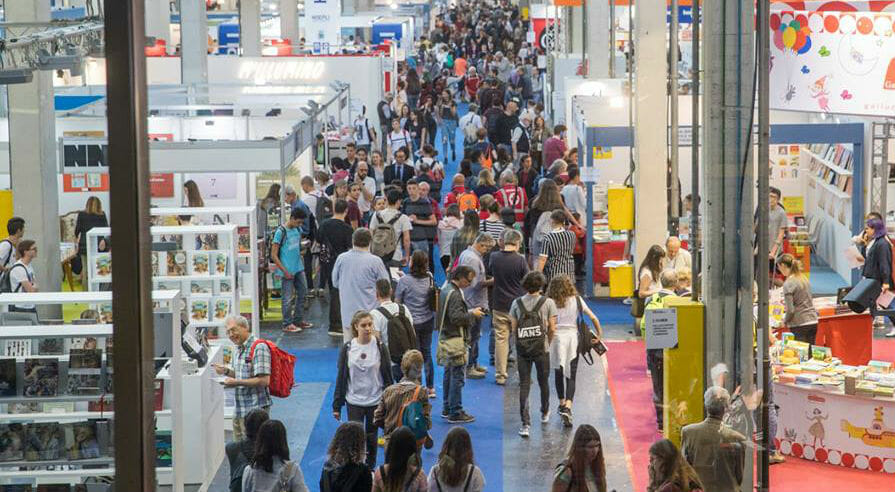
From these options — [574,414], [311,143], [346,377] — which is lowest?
[574,414]

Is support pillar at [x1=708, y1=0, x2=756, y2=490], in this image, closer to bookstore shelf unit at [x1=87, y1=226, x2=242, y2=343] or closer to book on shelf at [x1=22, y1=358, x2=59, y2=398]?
book on shelf at [x1=22, y1=358, x2=59, y2=398]

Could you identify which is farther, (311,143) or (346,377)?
(311,143)

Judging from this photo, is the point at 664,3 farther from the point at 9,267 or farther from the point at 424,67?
the point at 424,67

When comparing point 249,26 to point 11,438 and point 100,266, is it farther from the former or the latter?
point 11,438

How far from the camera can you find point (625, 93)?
1839 centimetres

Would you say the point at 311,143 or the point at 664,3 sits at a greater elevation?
the point at 664,3

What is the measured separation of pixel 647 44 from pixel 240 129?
605 cm

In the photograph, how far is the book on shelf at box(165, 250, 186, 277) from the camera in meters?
10.9

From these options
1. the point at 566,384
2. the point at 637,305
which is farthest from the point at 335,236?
the point at 566,384

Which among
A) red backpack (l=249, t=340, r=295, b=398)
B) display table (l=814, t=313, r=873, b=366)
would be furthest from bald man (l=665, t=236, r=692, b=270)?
red backpack (l=249, t=340, r=295, b=398)

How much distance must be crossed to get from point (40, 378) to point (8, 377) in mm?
163

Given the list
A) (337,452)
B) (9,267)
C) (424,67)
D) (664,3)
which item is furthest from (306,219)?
(424,67)

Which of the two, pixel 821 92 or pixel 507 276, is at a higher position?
pixel 821 92

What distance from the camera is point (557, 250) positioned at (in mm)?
12180
